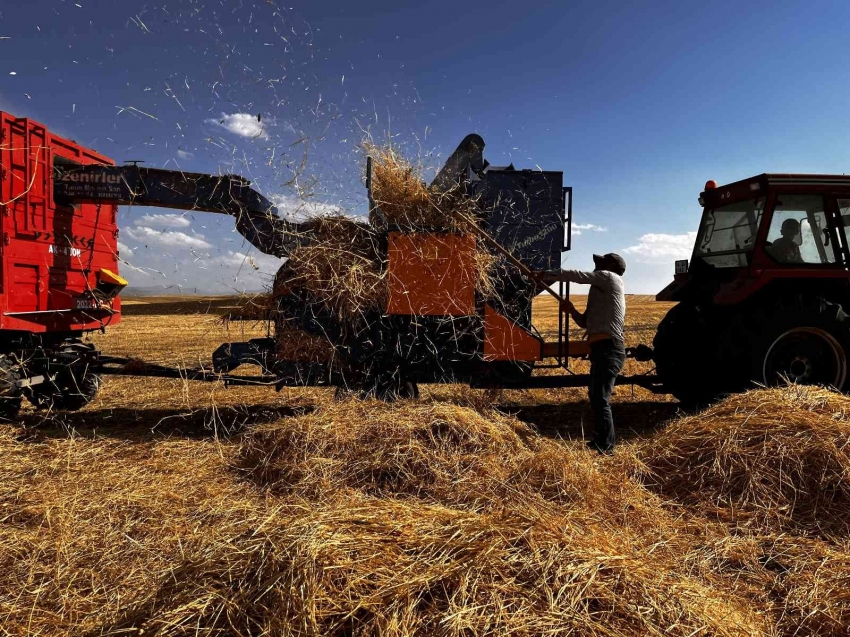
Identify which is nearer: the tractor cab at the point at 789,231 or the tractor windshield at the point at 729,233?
the tractor cab at the point at 789,231

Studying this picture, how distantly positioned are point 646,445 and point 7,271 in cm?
554

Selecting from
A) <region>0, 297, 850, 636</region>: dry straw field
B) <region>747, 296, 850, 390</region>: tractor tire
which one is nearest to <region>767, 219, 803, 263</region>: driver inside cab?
<region>747, 296, 850, 390</region>: tractor tire

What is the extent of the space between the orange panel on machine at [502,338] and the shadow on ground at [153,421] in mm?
1934

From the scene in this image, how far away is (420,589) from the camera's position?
159 centimetres

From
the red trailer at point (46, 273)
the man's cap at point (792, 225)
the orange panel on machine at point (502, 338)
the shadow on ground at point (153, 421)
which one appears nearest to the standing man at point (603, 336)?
the orange panel on machine at point (502, 338)

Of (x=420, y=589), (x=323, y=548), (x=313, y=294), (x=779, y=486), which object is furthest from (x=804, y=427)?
(x=313, y=294)

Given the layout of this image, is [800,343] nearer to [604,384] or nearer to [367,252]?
[604,384]

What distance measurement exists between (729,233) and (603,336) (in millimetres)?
2444

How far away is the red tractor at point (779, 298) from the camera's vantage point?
4.68 m

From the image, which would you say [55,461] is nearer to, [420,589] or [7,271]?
[7,271]

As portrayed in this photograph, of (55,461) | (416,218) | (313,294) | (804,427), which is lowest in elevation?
(55,461)

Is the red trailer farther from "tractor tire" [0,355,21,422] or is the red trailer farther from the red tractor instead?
the red tractor

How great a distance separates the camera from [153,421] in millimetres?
5359

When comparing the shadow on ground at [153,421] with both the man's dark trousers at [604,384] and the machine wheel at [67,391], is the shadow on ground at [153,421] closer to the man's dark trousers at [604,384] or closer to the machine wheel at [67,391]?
the machine wheel at [67,391]
